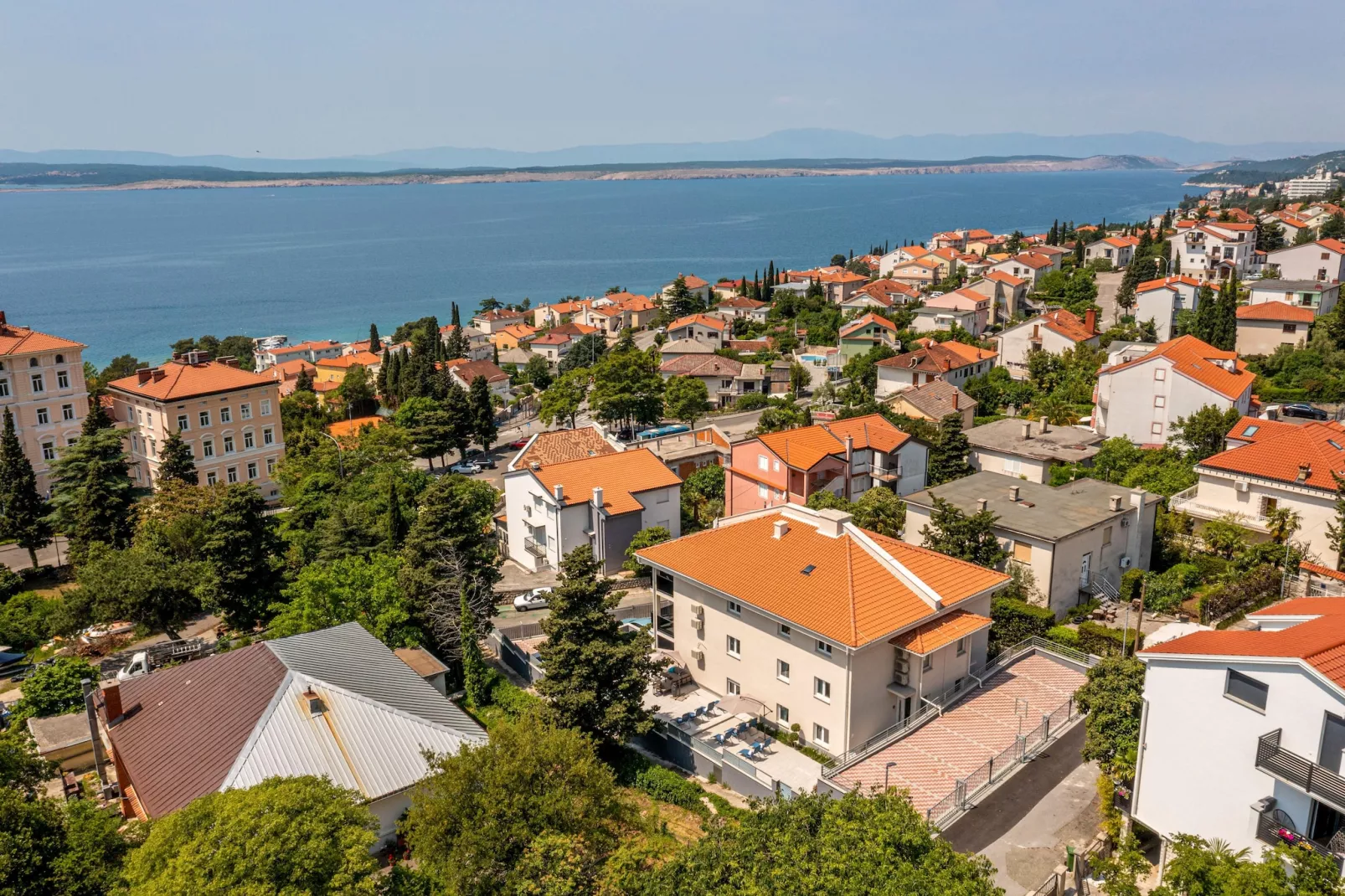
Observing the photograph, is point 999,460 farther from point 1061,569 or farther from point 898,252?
point 898,252

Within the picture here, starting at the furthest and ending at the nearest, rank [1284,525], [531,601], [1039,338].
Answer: [1039,338] < [531,601] < [1284,525]

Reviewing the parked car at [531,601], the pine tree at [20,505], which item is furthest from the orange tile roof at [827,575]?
the pine tree at [20,505]

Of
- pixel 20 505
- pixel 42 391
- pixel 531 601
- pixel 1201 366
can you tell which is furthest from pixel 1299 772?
pixel 42 391

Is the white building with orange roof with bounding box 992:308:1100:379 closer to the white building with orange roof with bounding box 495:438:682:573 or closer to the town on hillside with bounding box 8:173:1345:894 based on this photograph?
the town on hillside with bounding box 8:173:1345:894

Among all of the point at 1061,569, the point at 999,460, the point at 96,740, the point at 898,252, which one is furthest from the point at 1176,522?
the point at 898,252

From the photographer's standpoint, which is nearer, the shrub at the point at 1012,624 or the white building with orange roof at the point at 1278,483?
the shrub at the point at 1012,624

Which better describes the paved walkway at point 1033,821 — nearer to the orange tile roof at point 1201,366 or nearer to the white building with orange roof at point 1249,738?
the white building with orange roof at point 1249,738

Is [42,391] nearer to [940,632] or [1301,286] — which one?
[940,632]
